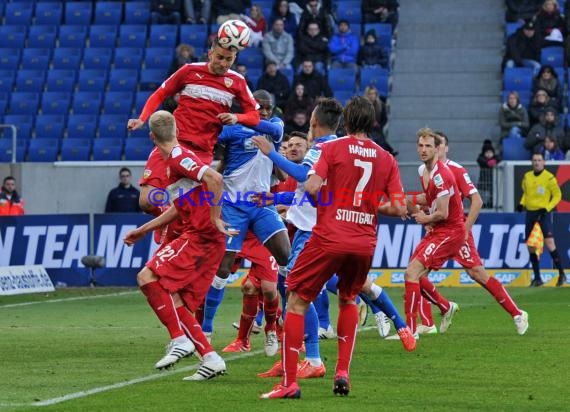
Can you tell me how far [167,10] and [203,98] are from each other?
798 inches

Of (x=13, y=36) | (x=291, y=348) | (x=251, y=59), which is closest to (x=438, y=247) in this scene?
(x=291, y=348)

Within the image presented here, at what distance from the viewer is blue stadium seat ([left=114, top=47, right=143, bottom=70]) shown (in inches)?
1267

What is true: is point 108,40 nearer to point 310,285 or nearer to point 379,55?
point 379,55

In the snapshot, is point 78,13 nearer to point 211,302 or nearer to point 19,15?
point 19,15

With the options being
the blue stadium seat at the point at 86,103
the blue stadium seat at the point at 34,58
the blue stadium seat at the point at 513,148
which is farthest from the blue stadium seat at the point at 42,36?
the blue stadium seat at the point at 513,148

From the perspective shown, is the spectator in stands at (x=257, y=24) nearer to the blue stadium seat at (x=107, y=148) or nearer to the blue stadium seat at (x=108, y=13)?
the blue stadium seat at (x=108, y=13)

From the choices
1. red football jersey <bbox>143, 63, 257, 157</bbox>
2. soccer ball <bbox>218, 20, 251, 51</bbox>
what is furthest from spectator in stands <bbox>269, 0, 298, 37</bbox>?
soccer ball <bbox>218, 20, 251, 51</bbox>

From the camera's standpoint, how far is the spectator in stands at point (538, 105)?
2764cm

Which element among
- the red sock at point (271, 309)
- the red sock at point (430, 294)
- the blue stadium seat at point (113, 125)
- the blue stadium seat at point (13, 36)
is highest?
the blue stadium seat at point (13, 36)

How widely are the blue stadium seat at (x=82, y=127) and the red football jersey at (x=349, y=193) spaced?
21159 mm

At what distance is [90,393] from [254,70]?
21.4 m

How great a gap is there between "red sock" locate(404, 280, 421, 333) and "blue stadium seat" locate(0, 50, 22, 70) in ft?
66.0

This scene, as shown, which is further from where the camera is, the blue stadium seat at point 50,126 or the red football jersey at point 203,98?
the blue stadium seat at point 50,126

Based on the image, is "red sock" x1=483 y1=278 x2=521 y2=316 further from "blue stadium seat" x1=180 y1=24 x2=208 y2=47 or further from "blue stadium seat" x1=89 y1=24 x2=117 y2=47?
"blue stadium seat" x1=89 y1=24 x2=117 y2=47
